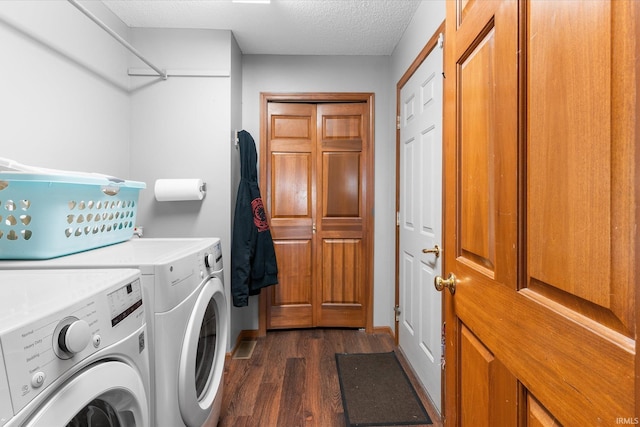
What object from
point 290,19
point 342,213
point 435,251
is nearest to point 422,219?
point 435,251

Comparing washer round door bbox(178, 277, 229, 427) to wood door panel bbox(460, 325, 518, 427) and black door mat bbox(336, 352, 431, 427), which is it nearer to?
black door mat bbox(336, 352, 431, 427)

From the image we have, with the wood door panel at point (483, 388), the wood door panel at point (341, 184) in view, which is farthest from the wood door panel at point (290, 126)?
the wood door panel at point (483, 388)

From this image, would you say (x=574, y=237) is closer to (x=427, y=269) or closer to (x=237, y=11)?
(x=427, y=269)

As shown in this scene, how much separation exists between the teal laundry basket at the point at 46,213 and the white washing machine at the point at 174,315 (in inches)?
1.9

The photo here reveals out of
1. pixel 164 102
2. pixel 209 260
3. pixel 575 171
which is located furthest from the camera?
pixel 164 102

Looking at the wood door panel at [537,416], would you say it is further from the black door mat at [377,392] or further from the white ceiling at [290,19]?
the white ceiling at [290,19]

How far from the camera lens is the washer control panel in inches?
17.4

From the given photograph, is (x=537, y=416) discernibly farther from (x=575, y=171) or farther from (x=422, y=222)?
(x=422, y=222)

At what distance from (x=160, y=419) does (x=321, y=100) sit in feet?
7.57

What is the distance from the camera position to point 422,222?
1.81m

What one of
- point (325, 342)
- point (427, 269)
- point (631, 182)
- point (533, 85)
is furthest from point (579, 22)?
point (325, 342)

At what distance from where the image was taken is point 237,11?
75.2 inches

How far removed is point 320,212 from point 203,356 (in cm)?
153

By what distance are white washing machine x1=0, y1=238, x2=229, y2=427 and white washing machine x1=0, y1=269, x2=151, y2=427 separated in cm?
7
